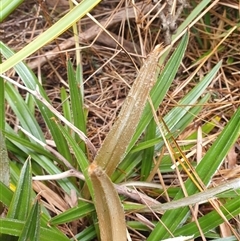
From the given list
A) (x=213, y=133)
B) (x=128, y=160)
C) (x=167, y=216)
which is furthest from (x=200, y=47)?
(x=167, y=216)

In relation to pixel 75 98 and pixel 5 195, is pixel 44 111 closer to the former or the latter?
pixel 75 98

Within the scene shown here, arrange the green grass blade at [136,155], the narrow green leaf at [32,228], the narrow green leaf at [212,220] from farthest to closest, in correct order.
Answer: the green grass blade at [136,155]
the narrow green leaf at [212,220]
the narrow green leaf at [32,228]

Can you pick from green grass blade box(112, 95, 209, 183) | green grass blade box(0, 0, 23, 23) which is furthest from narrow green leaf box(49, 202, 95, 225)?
green grass blade box(0, 0, 23, 23)

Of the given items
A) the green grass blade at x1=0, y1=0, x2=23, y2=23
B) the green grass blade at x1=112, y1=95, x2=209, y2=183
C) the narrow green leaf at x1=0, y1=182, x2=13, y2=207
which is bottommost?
the narrow green leaf at x1=0, y1=182, x2=13, y2=207

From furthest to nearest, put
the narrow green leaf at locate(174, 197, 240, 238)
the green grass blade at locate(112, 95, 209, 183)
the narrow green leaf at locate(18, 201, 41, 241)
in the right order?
1. the green grass blade at locate(112, 95, 209, 183)
2. the narrow green leaf at locate(174, 197, 240, 238)
3. the narrow green leaf at locate(18, 201, 41, 241)

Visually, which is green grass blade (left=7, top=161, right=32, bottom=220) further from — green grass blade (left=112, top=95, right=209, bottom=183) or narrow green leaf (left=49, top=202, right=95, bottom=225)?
green grass blade (left=112, top=95, right=209, bottom=183)

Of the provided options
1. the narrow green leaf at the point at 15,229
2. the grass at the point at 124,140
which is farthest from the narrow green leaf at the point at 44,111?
the narrow green leaf at the point at 15,229

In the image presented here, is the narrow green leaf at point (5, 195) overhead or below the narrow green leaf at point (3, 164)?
below

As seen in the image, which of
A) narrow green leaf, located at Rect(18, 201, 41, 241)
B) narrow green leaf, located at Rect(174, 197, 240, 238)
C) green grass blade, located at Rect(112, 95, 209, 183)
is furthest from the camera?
green grass blade, located at Rect(112, 95, 209, 183)

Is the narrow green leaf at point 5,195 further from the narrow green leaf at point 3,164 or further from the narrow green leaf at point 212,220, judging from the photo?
the narrow green leaf at point 212,220
